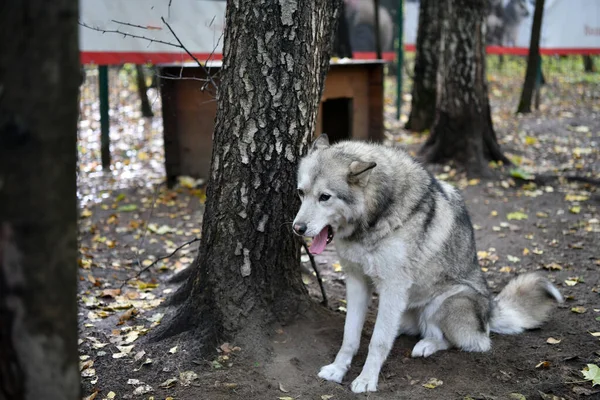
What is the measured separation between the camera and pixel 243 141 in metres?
4.07

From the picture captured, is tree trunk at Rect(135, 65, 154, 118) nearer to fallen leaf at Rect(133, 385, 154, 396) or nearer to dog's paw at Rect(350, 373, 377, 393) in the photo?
fallen leaf at Rect(133, 385, 154, 396)

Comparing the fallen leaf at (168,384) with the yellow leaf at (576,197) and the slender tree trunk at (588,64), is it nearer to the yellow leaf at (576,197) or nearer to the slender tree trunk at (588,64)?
the yellow leaf at (576,197)

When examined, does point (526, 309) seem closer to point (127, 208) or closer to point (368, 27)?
point (127, 208)

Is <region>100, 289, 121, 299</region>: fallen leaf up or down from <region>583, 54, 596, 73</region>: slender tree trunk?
down

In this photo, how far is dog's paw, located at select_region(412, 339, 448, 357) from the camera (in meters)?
4.38

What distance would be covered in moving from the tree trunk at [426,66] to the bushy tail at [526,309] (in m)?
7.42

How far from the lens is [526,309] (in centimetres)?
475

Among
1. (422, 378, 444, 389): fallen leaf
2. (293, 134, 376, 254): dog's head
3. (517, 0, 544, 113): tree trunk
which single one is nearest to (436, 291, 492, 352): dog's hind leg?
(422, 378, 444, 389): fallen leaf

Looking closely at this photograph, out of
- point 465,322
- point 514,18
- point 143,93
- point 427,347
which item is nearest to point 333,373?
point 427,347

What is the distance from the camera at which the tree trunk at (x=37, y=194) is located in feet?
5.88

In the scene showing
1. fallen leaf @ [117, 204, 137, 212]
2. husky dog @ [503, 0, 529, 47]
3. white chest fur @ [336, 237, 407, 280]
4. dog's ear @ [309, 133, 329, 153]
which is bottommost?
fallen leaf @ [117, 204, 137, 212]

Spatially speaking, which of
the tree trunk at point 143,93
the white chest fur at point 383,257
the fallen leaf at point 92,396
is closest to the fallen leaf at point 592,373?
the white chest fur at point 383,257

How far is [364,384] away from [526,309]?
1592 mm

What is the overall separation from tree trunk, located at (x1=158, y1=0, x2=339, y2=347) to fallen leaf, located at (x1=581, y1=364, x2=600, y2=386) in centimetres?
197
